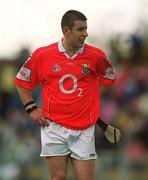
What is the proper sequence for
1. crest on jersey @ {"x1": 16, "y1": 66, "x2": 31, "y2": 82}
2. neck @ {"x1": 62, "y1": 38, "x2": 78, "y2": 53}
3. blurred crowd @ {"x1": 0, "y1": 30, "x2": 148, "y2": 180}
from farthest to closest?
blurred crowd @ {"x1": 0, "y1": 30, "x2": 148, "y2": 180}, crest on jersey @ {"x1": 16, "y1": 66, "x2": 31, "y2": 82}, neck @ {"x1": 62, "y1": 38, "x2": 78, "y2": 53}

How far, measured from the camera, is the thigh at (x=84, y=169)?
9773 millimetres

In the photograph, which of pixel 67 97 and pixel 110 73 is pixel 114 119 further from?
pixel 67 97

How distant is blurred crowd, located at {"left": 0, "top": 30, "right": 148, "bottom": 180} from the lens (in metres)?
16.1

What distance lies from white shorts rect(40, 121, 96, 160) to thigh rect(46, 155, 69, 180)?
0.17 ft

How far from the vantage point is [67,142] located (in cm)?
988

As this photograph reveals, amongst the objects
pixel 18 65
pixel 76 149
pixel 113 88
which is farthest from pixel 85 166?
pixel 18 65

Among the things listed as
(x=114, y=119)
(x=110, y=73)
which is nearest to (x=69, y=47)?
(x=110, y=73)

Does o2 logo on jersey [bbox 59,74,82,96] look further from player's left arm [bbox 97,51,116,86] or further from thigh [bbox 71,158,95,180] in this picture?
thigh [bbox 71,158,95,180]

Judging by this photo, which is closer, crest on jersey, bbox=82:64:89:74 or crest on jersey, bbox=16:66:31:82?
crest on jersey, bbox=82:64:89:74

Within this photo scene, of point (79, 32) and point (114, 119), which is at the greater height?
point (79, 32)

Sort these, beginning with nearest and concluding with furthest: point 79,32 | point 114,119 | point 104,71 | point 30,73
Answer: point 79,32 < point 30,73 < point 104,71 < point 114,119

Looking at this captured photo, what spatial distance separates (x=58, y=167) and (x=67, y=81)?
0.86m

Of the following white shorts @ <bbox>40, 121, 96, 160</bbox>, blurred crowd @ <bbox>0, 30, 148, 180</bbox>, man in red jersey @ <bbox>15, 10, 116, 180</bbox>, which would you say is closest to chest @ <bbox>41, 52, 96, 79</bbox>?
man in red jersey @ <bbox>15, 10, 116, 180</bbox>

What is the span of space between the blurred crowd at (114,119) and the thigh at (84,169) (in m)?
5.80
